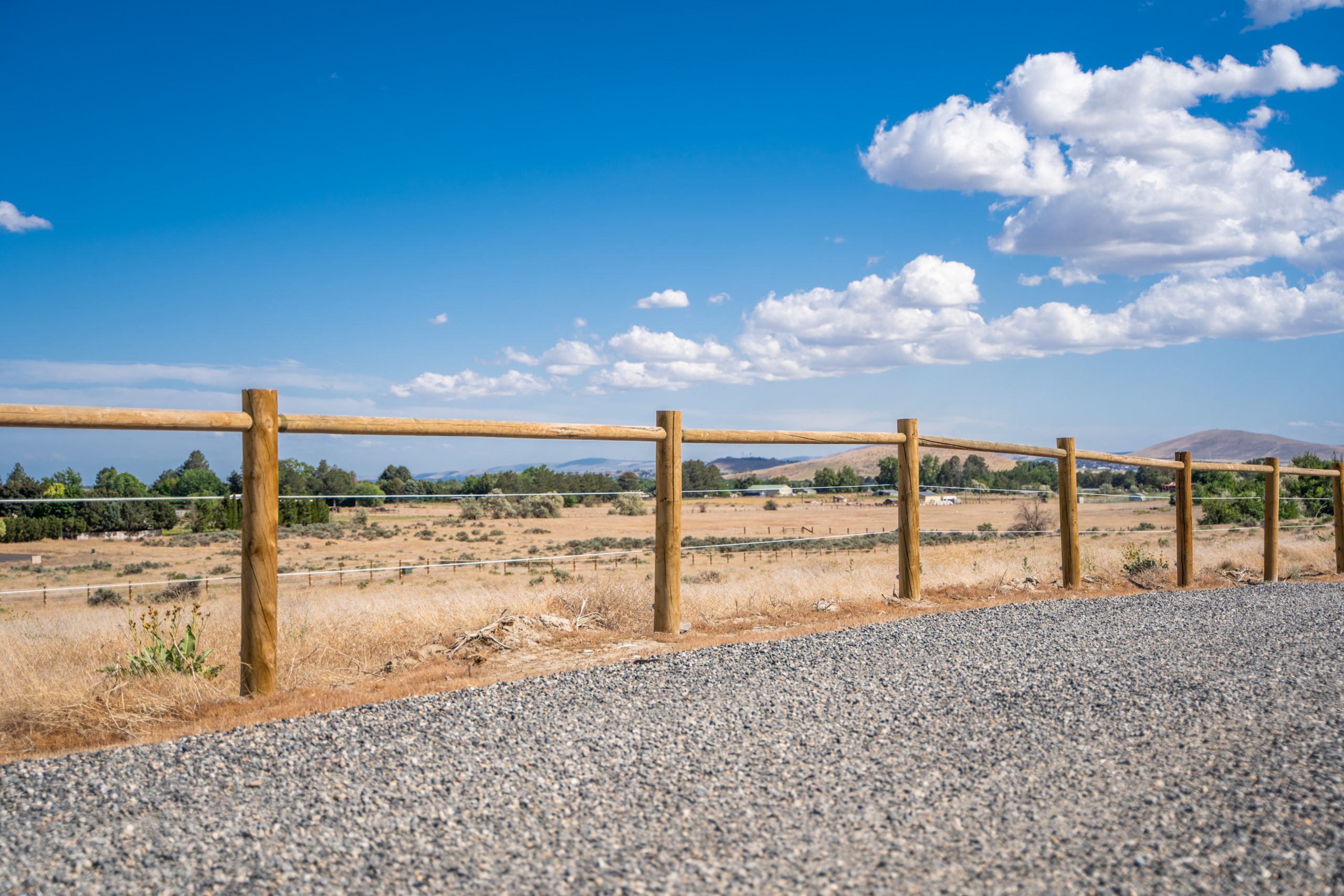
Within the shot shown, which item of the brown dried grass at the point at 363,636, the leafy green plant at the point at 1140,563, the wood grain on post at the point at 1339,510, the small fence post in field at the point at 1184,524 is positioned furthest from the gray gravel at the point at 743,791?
the wood grain on post at the point at 1339,510

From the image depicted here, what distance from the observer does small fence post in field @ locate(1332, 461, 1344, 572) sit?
11453mm

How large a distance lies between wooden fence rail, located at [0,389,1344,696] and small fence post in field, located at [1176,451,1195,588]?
0.02 m

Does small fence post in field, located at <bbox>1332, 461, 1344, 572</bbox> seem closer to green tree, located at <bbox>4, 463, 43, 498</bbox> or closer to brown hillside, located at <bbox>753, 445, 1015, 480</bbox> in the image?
green tree, located at <bbox>4, 463, 43, 498</bbox>

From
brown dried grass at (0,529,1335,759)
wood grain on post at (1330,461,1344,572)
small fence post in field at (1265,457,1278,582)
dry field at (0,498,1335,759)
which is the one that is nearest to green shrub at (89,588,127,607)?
dry field at (0,498,1335,759)

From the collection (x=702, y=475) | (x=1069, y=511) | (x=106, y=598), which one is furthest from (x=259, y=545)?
(x=106, y=598)

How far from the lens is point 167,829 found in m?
2.84

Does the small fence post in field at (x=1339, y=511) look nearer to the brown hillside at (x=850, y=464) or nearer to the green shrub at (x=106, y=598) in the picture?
the green shrub at (x=106, y=598)

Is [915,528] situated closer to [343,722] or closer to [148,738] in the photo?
[343,722]

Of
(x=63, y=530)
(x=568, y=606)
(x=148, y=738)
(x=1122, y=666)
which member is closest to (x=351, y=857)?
(x=148, y=738)

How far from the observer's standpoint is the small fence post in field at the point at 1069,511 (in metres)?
9.00

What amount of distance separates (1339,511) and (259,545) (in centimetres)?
1287

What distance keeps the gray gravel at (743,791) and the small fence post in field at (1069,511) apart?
4.48 m

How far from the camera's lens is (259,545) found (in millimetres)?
4613

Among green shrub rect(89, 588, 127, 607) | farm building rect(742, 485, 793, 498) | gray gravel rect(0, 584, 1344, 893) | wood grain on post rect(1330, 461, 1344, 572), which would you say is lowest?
green shrub rect(89, 588, 127, 607)
